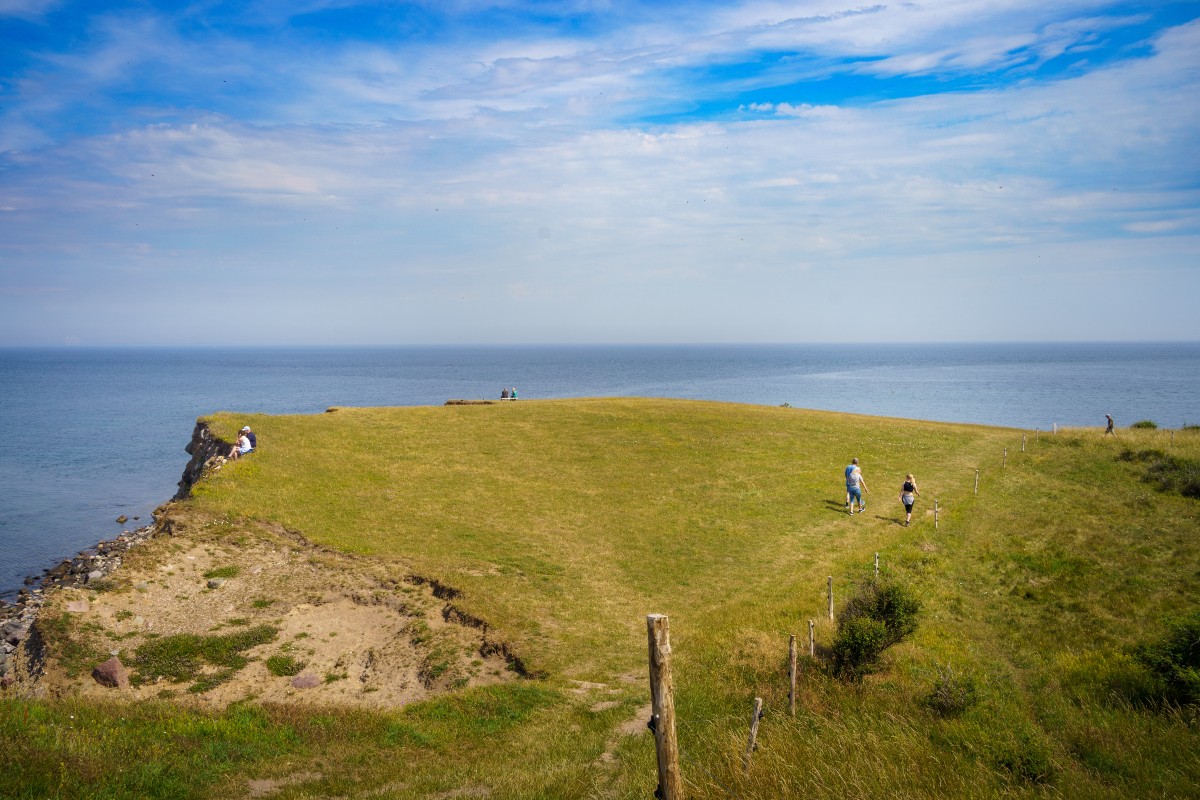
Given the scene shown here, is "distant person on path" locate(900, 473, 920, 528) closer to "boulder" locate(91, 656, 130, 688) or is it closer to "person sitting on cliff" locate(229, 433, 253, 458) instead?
"boulder" locate(91, 656, 130, 688)

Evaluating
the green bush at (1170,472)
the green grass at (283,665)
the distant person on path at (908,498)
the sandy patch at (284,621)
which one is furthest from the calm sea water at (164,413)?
the green bush at (1170,472)

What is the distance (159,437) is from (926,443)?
97.8 meters

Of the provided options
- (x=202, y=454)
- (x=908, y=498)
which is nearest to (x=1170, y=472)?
(x=908, y=498)

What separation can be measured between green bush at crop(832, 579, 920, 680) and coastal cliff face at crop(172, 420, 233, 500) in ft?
104

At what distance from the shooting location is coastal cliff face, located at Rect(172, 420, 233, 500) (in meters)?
36.0

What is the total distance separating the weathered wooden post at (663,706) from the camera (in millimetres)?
8633

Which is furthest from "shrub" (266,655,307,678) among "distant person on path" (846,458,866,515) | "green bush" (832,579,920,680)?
"distant person on path" (846,458,866,515)

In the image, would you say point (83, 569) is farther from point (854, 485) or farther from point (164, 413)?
point (164, 413)

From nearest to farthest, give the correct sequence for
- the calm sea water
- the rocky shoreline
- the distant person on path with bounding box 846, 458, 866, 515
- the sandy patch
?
the sandy patch → the rocky shoreline → the distant person on path with bounding box 846, 458, 866, 515 → the calm sea water

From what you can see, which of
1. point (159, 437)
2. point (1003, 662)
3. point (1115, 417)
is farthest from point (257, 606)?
point (1115, 417)

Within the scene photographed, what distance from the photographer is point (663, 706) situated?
8688 millimetres

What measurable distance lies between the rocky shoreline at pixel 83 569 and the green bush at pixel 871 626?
22.1 m

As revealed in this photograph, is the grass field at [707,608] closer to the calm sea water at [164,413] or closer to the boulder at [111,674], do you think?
the boulder at [111,674]

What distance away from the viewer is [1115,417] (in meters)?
116
